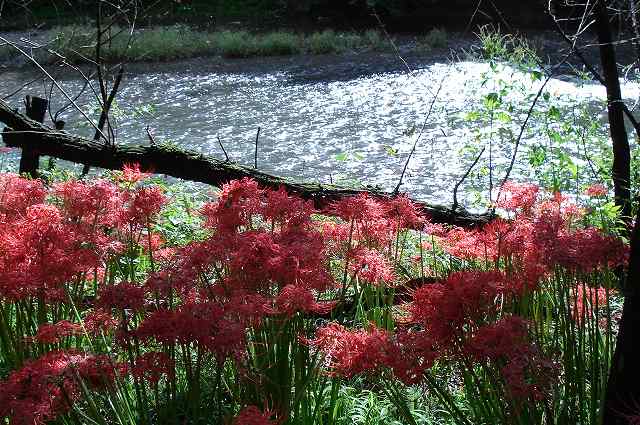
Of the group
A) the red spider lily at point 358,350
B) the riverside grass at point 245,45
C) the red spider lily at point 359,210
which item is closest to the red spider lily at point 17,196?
the red spider lily at point 359,210

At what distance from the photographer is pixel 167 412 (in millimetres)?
2395

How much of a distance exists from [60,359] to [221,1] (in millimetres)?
20365

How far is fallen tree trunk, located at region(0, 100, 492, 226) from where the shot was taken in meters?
4.28

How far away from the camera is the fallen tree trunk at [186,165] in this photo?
4277mm

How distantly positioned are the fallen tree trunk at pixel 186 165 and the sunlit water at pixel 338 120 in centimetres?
280

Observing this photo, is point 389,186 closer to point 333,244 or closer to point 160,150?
point 160,150

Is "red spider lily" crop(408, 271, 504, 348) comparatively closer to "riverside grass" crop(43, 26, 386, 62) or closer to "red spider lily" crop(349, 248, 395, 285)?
"red spider lily" crop(349, 248, 395, 285)

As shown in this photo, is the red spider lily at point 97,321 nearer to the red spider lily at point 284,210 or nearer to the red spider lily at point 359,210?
the red spider lily at point 284,210

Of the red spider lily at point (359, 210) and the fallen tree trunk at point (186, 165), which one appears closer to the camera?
the red spider lily at point (359, 210)

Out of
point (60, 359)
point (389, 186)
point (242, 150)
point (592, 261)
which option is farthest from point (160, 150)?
point (242, 150)

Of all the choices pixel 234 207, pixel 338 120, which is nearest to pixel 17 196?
pixel 234 207

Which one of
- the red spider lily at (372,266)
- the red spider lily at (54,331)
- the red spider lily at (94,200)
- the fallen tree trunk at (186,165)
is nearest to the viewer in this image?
the red spider lily at (54,331)

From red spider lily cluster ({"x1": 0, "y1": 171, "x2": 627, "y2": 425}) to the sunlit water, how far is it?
4.58 meters

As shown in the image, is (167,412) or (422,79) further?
(422,79)
